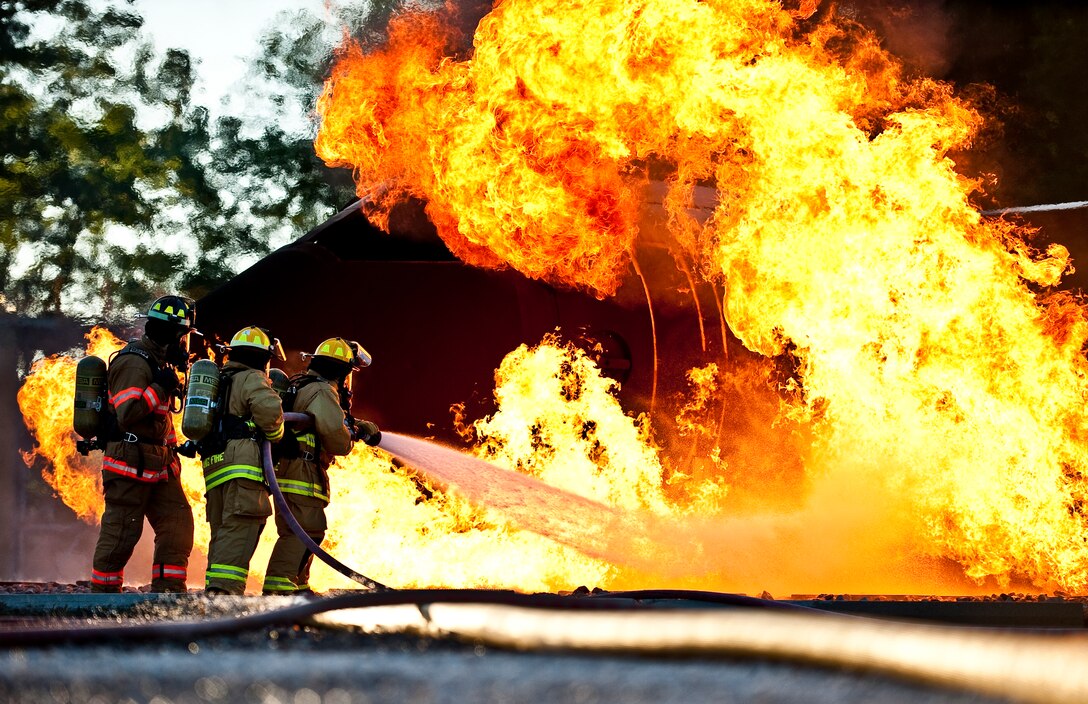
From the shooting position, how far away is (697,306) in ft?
31.8

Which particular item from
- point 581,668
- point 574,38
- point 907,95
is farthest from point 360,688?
point 907,95

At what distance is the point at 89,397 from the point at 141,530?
3.25ft

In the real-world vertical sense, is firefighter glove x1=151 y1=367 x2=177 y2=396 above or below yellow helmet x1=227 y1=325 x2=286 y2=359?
below

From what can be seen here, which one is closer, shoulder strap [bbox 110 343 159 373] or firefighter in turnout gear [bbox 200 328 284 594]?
firefighter in turnout gear [bbox 200 328 284 594]

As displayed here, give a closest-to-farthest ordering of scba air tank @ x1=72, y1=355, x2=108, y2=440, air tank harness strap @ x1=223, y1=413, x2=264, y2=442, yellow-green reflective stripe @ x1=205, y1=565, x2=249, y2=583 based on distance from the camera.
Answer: yellow-green reflective stripe @ x1=205, y1=565, x2=249, y2=583 → air tank harness strap @ x1=223, y1=413, x2=264, y2=442 → scba air tank @ x1=72, y1=355, x2=108, y2=440

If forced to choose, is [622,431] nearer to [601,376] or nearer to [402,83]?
[601,376]

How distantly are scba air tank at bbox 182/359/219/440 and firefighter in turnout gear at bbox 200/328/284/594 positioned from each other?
0.40 ft

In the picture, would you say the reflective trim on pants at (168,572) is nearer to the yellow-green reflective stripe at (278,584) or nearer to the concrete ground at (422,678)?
the yellow-green reflective stripe at (278,584)

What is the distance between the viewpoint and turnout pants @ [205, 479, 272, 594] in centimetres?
743

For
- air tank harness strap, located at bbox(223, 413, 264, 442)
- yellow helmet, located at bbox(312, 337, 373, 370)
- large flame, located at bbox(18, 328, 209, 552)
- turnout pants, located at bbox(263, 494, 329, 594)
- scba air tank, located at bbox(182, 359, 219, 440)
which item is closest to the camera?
scba air tank, located at bbox(182, 359, 219, 440)

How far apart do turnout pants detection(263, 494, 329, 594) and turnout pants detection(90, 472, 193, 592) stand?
82 cm

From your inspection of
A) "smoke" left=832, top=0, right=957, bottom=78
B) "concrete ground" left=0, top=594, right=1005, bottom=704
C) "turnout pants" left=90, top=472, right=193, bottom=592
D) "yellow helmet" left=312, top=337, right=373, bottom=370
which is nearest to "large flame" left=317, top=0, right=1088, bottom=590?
"smoke" left=832, top=0, right=957, bottom=78

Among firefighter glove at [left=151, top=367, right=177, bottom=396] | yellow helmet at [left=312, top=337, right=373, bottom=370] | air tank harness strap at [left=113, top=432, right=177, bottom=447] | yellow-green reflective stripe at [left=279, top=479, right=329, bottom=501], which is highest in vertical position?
yellow helmet at [left=312, top=337, right=373, bottom=370]

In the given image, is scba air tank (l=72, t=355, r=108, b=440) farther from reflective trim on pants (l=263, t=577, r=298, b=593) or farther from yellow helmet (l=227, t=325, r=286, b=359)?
reflective trim on pants (l=263, t=577, r=298, b=593)
